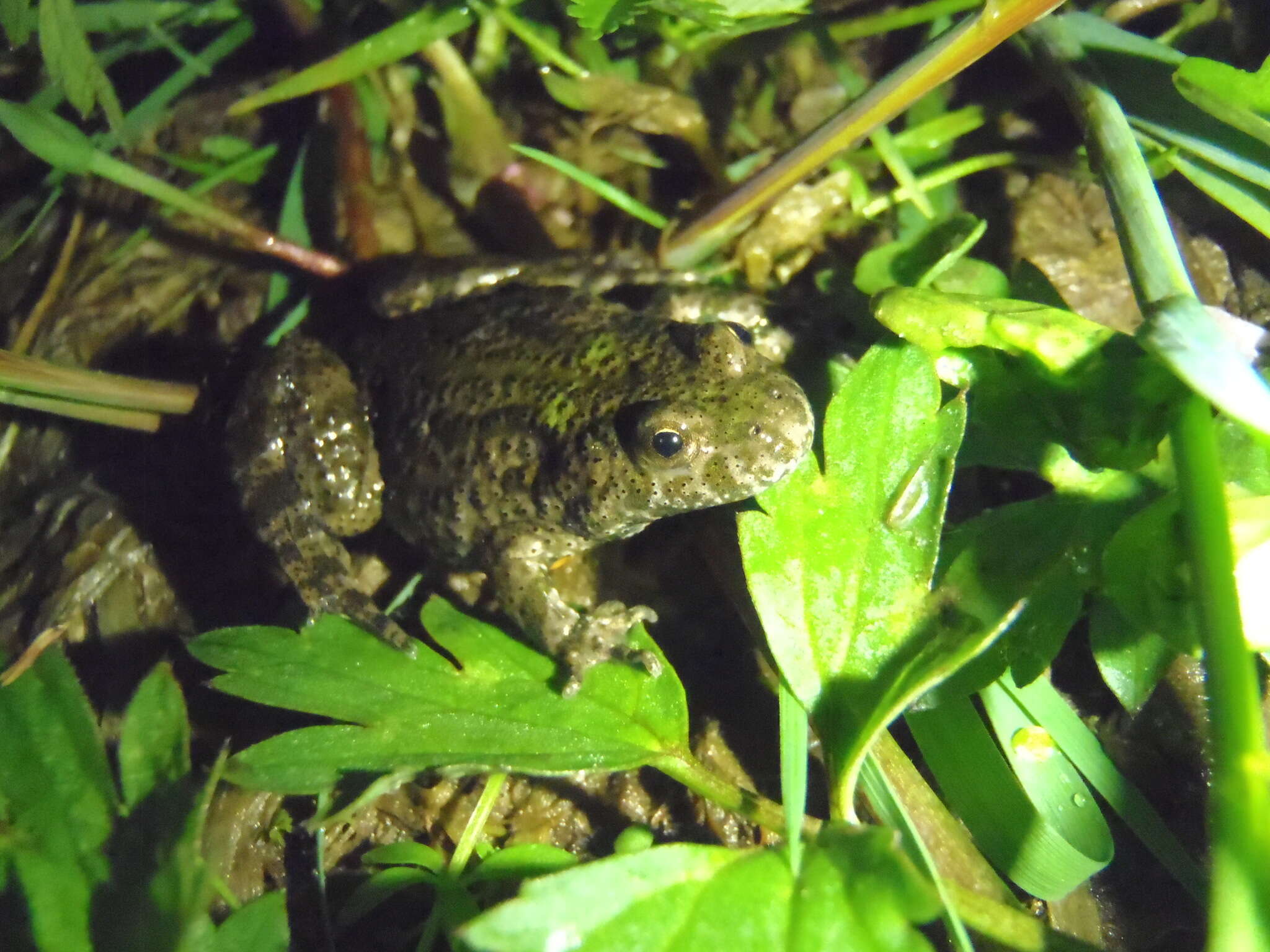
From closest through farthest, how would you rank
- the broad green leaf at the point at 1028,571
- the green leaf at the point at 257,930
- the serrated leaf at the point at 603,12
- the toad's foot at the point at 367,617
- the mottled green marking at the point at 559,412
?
the green leaf at the point at 257,930
the broad green leaf at the point at 1028,571
the toad's foot at the point at 367,617
the serrated leaf at the point at 603,12
the mottled green marking at the point at 559,412

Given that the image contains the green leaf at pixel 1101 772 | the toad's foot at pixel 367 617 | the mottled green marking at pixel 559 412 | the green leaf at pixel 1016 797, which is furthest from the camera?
the mottled green marking at pixel 559 412

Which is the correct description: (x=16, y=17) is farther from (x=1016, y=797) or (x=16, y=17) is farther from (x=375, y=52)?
(x=1016, y=797)

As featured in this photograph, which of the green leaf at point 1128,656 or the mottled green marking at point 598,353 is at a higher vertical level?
the mottled green marking at point 598,353

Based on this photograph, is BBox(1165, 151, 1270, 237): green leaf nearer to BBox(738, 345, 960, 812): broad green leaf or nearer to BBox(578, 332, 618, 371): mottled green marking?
BBox(738, 345, 960, 812): broad green leaf

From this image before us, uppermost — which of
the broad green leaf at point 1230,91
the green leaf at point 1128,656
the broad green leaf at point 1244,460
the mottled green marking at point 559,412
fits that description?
the broad green leaf at point 1230,91

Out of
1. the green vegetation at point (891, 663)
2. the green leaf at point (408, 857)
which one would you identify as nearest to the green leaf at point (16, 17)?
the green vegetation at point (891, 663)

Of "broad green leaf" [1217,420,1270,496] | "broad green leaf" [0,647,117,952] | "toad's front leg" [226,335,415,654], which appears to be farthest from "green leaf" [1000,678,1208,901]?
"broad green leaf" [0,647,117,952]

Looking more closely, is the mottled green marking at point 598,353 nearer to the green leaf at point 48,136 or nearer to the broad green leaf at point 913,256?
the broad green leaf at point 913,256
